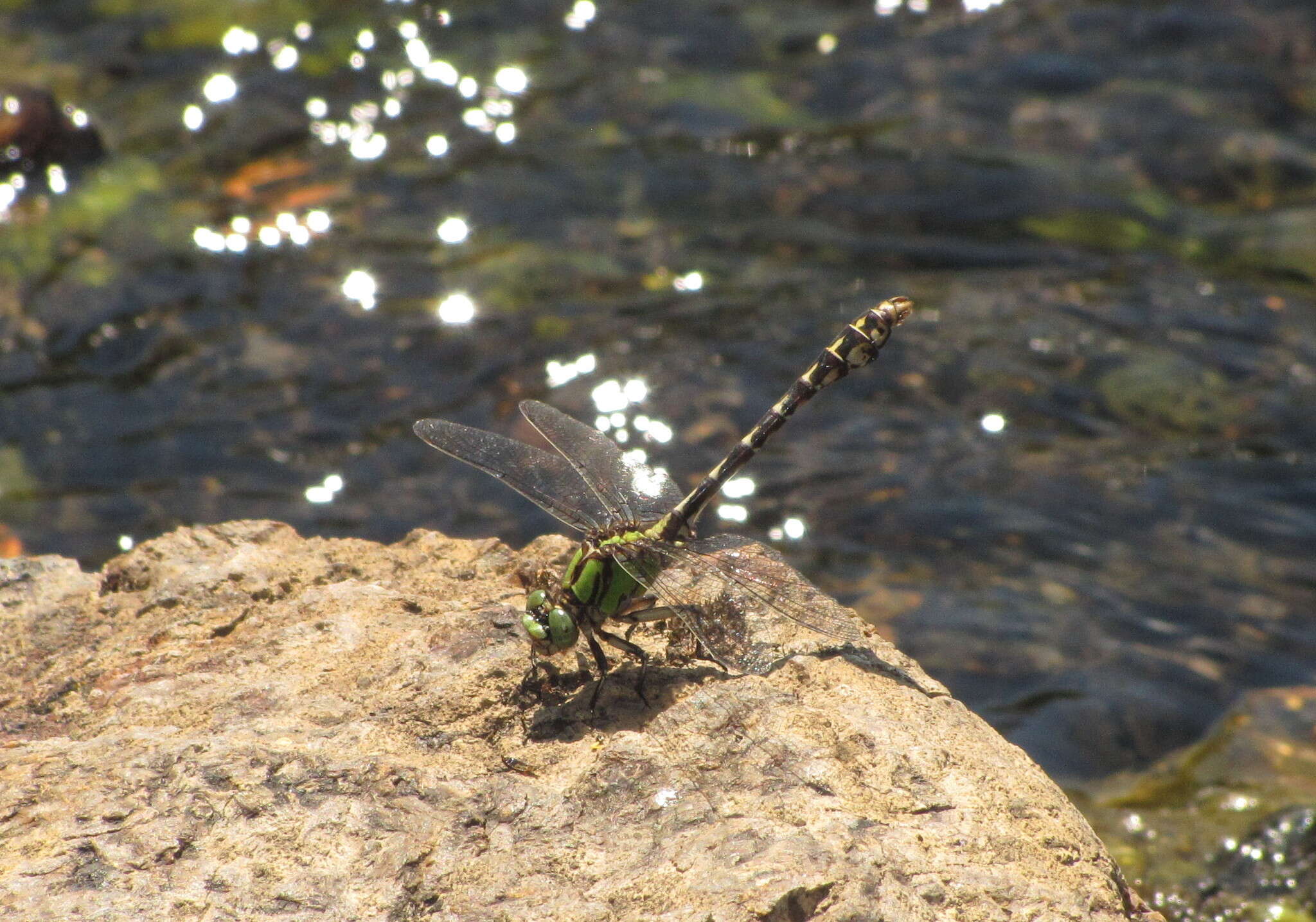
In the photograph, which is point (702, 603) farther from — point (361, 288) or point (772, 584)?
point (361, 288)

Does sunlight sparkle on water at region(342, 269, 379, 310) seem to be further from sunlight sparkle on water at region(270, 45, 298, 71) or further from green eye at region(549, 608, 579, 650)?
green eye at region(549, 608, 579, 650)

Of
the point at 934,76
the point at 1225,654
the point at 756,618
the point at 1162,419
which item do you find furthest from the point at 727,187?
the point at 756,618

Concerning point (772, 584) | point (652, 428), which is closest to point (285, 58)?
point (652, 428)

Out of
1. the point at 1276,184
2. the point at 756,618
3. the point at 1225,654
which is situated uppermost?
the point at 756,618

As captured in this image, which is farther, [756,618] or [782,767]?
[756,618]

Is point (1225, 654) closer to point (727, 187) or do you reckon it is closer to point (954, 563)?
point (954, 563)

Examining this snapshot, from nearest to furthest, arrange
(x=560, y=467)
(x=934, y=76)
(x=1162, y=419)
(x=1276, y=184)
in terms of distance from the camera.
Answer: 1. (x=560, y=467)
2. (x=1162, y=419)
3. (x=1276, y=184)
4. (x=934, y=76)
